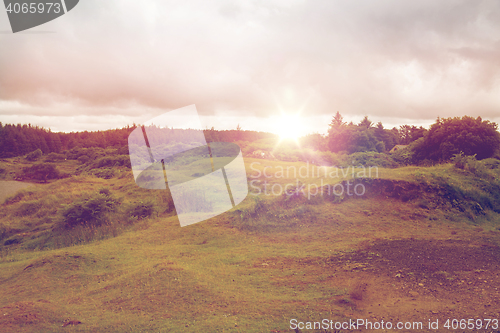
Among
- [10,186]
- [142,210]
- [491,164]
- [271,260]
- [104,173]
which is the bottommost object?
[271,260]

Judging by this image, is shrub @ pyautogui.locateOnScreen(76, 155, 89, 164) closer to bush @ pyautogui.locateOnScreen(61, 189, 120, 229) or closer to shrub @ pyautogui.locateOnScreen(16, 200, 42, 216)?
shrub @ pyautogui.locateOnScreen(16, 200, 42, 216)

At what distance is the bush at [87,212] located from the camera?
11273 millimetres

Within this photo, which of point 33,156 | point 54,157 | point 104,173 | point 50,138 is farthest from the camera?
point 50,138

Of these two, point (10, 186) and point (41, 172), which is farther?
point (41, 172)

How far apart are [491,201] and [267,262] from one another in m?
10.7

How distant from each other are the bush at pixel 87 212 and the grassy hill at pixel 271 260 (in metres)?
0.23

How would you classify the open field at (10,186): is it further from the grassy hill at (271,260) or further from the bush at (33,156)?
the bush at (33,156)

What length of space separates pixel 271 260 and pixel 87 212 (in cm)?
902

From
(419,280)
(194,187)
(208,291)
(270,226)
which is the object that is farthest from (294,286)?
(194,187)

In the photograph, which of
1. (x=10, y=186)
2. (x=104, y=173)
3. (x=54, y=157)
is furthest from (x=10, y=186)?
(x=54, y=157)

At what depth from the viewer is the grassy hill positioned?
4457mm

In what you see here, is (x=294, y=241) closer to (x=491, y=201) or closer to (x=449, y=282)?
(x=449, y=282)

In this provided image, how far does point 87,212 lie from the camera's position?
1166cm

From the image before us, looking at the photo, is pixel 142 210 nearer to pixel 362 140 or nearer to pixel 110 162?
pixel 110 162
